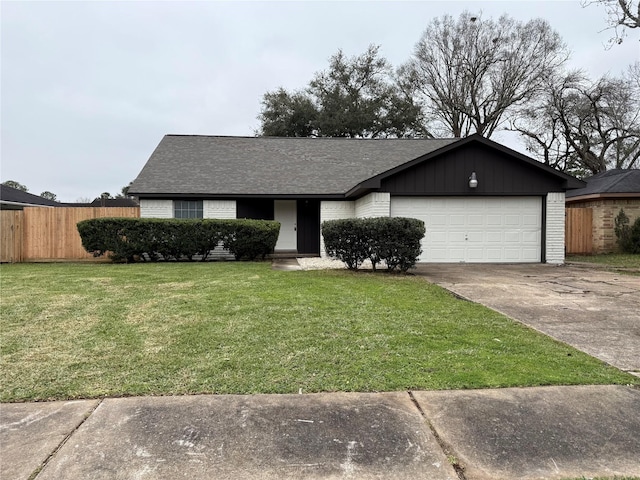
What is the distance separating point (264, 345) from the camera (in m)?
4.03

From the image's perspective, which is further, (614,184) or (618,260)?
(614,184)

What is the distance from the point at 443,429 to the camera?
246cm

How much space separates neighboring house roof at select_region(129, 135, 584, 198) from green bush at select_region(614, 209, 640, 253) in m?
5.10

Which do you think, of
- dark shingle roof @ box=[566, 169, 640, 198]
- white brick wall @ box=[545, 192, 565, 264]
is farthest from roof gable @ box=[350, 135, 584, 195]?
dark shingle roof @ box=[566, 169, 640, 198]

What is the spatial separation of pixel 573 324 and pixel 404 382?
3.09 metres

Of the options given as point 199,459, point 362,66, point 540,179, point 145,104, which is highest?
point 362,66

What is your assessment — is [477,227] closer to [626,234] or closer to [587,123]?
[626,234]

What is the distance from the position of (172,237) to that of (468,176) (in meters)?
9.23

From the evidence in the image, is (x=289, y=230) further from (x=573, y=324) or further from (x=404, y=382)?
(x=404, y=382)

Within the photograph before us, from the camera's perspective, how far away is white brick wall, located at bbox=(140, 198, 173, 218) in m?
13.4

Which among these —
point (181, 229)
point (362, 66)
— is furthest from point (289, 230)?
point (362, 66)

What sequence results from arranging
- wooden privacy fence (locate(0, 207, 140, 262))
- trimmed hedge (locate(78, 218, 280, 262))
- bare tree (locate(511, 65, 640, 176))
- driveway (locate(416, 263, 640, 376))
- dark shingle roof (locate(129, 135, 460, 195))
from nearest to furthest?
1. driveway (locate(416, 263, 640, 376))
2. trimmed hedge (locate(78, 218, 280, 262))
3. wooden privacy fence (locate(0, 207, 140, 262))
4. dark shingle roof (locate(129, 135, 460, 195))
5. bare tree (locate(511, 65, 640, 176))

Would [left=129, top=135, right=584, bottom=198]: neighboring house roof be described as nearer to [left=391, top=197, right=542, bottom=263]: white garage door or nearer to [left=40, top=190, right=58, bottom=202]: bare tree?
[left=391, top=197, right=542, bottom=263]: white garage door

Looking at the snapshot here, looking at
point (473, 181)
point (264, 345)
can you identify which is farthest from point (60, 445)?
point (473, 181)
